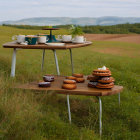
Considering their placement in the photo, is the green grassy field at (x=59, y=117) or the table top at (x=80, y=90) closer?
the green grassy field at (x=59, y=117)

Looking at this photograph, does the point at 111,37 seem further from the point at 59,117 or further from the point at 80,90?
A: the point at 80,90

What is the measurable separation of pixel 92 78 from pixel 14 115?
1.29 m

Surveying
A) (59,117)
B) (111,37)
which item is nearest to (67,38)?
(59,117)

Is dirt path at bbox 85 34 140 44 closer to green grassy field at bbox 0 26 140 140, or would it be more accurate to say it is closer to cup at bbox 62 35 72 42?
cup at bbox 62 35 72 42

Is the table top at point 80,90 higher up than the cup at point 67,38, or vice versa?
the cup at point 67,38

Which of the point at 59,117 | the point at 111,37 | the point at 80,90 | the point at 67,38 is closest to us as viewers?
the point at 80,90

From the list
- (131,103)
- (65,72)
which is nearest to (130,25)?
(65,72)

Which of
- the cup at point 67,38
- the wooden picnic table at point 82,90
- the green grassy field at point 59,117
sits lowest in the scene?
the green grassy field at point 59,117

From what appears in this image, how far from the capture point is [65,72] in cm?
683

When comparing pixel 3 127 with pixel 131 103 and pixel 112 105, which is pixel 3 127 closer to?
pixel 112 105

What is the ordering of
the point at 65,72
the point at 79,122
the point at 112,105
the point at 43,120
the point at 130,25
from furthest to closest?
1. the point at 130,25
2. the point at 65,72
3. the point at 112,105
4. the point at 79,122
5. the point at 43,120

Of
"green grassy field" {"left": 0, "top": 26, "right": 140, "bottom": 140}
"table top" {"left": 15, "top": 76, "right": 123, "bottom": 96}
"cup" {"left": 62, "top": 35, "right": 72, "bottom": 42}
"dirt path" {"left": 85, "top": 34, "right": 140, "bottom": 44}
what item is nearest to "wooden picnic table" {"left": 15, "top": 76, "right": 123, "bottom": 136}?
"table top" {"left": 15, "top": 76, "right": 123, "bottom": 96}

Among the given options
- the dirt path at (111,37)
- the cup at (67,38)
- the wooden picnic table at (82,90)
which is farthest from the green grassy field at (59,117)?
the dirt path at (111,37)

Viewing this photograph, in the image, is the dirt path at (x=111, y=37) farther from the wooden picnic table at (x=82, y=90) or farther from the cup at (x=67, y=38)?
the wooden picnic table at (x=82, y=90)
